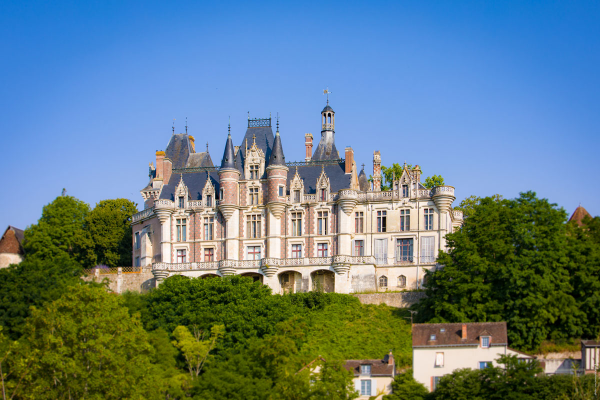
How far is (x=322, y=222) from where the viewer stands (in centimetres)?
6712

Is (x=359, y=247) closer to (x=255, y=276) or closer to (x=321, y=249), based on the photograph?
(x=321, y=249)

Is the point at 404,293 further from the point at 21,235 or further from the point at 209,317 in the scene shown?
the point at 21,235

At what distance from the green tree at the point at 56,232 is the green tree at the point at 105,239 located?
2.18 ft

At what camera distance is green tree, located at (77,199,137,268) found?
73562 mm

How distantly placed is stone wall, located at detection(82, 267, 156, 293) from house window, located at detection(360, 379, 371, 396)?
23558 millimetres

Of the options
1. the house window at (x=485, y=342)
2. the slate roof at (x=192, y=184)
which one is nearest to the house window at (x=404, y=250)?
the slate roof at (x=192, y=184)

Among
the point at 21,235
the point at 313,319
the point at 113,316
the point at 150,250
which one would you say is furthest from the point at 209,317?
the point at 21,235

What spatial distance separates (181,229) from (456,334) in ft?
84.7

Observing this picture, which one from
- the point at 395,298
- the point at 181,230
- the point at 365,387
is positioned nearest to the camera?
the point at 365,387

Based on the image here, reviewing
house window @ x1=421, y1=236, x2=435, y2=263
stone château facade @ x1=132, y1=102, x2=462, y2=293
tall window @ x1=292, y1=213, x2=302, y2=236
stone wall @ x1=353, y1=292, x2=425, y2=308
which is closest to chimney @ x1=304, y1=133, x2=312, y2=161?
stone château facade @ x1=132, y1=102, x2=462, y2=293

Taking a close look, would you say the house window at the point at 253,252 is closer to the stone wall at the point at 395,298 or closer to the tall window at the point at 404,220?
the stone wall at the point at 395,298

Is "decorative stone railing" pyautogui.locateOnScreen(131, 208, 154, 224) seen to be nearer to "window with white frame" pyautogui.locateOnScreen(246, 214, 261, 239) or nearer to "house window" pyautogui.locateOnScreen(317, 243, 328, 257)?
"window with white frame" pyautogui.locateOnScreen(246, 214, 261, 239)

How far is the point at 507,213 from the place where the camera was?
186 ft

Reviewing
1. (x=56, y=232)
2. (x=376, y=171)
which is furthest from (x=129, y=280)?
(x=376, y=171)
